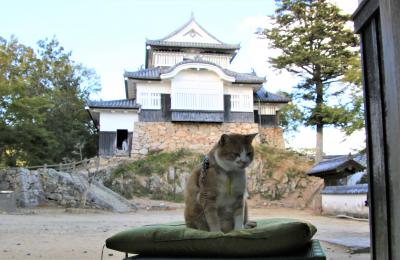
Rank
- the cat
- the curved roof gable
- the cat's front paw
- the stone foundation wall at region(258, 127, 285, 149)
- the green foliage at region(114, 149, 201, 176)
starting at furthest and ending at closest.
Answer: the curved roof gable
the stone foundation wall at region(258, 127, 285, 149)
the green foliage at region(114, 149, 201, 176)
the cat's front paw
the cat

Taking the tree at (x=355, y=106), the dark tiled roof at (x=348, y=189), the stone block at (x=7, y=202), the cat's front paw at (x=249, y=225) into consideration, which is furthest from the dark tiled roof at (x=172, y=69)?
the cat's front paw at (x=249, y=225)

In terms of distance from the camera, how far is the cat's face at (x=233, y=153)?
2.90 meters

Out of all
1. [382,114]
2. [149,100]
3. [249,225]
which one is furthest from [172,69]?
[382,114]

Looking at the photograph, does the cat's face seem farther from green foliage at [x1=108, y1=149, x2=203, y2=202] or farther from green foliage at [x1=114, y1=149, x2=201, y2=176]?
green foliage at [x1=114, y1=149, x2=201, y2=176]

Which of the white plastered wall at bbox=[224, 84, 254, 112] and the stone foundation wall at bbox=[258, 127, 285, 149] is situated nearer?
the white plastered wall at bbox=[224, 84, 254, 112]

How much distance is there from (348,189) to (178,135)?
13188 millimetres

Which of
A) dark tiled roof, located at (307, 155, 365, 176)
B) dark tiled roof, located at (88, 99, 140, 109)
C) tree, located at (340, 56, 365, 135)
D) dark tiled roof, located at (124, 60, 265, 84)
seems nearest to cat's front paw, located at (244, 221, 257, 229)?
tree, located at (340, 56, 365, 135)

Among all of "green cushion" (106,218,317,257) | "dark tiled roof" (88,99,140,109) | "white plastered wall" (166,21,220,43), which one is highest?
"white plastered wall" (166,21,220,43)

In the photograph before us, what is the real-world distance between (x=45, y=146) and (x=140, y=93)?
6365 mm

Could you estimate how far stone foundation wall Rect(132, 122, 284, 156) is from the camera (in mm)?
25625

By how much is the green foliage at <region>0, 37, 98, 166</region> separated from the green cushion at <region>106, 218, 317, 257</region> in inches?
765

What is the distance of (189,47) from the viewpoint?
29.0m

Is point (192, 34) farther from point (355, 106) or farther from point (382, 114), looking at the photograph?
point (382, 114)

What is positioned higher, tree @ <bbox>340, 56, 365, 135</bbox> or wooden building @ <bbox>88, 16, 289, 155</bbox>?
wooden building @ <bbox>88, 16, 289, 155</bbox>
